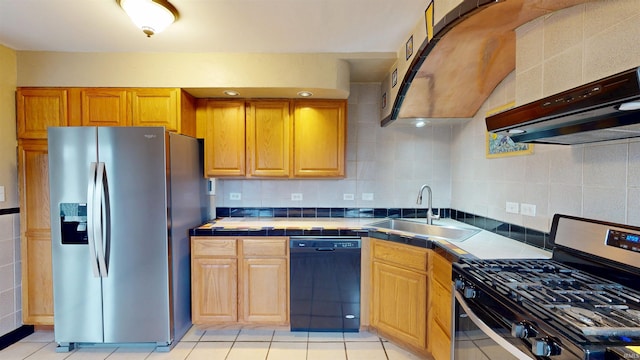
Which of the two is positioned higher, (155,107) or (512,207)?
(155,107)

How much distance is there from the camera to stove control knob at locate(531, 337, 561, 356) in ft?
2.62

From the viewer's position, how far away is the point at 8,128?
2275 mm

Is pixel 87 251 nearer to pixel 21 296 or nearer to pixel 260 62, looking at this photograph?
pixel 21 296

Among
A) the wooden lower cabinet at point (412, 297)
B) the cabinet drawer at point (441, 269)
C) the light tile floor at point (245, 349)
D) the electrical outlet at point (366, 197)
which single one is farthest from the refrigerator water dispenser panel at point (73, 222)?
the cabinet drawer at point (441, 269)

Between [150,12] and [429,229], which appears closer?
[150,12]

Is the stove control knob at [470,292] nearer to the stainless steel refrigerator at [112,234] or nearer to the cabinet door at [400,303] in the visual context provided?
the cabinet door at [400,303]

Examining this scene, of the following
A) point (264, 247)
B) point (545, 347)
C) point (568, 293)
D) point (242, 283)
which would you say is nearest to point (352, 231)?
point (264, 247)

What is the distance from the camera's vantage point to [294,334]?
7.72 feet

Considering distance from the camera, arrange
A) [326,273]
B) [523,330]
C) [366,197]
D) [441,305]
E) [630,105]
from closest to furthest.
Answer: [630,105] → [523,330] → [441,305] → [326,273] → [366,197]

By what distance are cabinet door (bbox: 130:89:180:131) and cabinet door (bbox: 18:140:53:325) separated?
32.4 inches

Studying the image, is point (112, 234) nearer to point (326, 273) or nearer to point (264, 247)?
point (264, 247)

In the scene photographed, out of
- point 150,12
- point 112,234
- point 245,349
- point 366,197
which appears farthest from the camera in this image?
point 366,197

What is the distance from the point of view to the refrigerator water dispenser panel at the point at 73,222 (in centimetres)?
209

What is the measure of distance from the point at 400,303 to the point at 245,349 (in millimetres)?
1265
